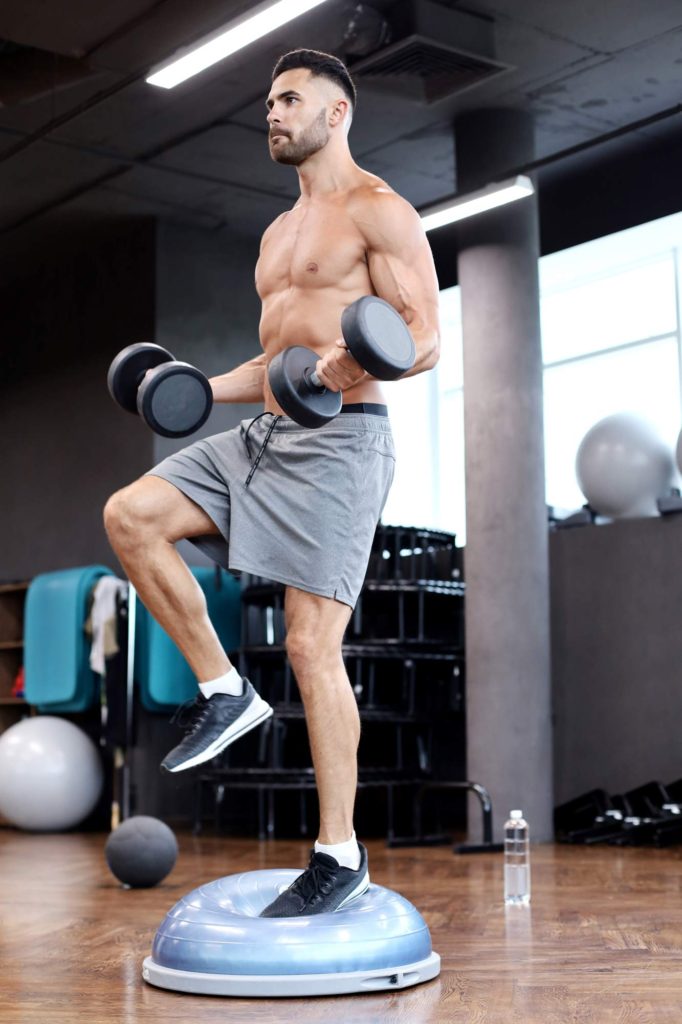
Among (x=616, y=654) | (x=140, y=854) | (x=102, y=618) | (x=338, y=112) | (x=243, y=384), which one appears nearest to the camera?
(x=338, y=112)

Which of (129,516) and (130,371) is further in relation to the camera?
(130,371)

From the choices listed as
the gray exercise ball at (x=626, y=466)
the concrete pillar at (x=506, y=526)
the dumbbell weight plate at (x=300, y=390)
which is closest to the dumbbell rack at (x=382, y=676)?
the concrete pillar at (x=506, y=526)

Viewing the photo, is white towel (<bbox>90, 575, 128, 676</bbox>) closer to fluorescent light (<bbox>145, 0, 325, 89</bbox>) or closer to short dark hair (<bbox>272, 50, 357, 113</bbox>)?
fluorescent light (<bbox>145, 0, 325, 89</bbox>)

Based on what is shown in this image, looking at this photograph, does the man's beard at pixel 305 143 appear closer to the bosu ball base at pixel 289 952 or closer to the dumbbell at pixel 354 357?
the dumbbell at pixel 354 357

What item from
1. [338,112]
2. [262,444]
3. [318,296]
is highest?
[338,112]

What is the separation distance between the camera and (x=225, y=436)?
2.62 m

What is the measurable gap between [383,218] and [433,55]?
9.75 ft

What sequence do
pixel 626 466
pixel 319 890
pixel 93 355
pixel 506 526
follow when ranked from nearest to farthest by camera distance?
pixel 319 890 < pixel 506 526 < pixel 626 466 < pixel 93 355

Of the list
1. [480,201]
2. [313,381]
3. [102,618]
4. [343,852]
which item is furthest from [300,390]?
[102,618]

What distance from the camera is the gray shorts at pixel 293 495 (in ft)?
8.24

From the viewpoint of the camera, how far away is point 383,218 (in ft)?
8.39

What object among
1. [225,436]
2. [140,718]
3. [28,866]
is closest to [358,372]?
[225,436]

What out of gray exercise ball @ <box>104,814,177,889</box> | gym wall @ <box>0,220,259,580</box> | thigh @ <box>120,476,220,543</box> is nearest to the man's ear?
thigh @ <box>120,476,220,543</box>

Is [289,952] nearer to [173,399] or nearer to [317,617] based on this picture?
[317,617]
